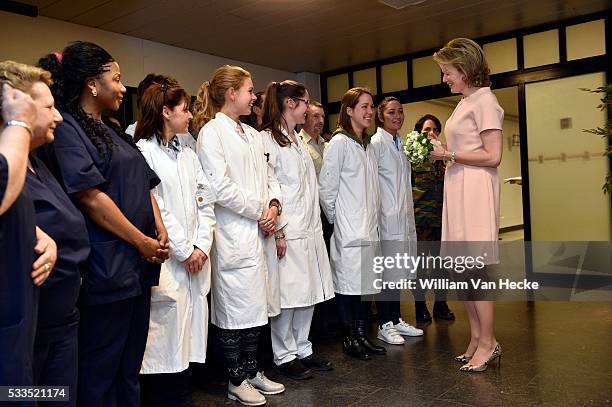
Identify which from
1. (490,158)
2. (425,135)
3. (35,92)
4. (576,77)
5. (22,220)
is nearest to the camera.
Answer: (22,220)

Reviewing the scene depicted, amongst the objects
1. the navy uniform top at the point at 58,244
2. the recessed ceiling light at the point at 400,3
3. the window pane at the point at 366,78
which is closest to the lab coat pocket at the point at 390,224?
the recessed ceiling light at the point at 400,3

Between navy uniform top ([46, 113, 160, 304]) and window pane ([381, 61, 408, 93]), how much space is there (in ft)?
17.5

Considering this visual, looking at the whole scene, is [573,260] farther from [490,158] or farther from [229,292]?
[229,292]

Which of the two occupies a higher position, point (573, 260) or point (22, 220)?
point (22, 220)

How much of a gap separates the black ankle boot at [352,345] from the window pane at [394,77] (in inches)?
165

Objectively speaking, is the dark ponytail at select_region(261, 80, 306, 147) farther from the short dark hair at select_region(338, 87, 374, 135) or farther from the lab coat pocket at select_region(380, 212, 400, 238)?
the lab coat pocket at select_region(380, 212, 400, 238)

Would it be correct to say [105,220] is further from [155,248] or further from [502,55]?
[502,55]

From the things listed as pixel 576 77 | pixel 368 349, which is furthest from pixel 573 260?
pixel 368 349

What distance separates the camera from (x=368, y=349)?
3.36 m

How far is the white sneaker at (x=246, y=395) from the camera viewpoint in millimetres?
2559

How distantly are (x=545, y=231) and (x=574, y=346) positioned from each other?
9.09 ft

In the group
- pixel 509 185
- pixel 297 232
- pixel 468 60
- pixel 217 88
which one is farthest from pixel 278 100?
pixel 509 185

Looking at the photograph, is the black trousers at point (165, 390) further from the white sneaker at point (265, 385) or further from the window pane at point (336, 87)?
the window pane at point (336, 87)

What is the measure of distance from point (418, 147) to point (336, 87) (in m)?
4.60
